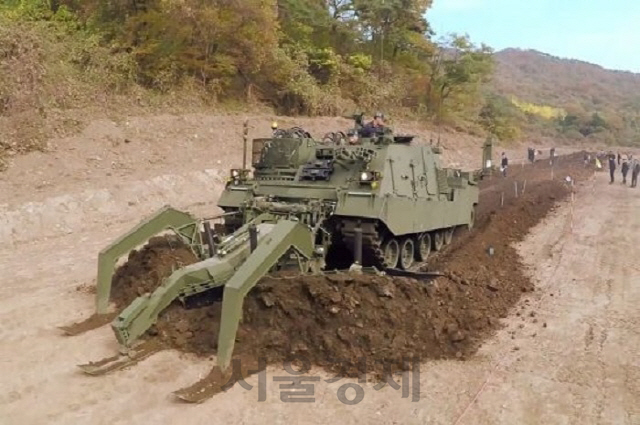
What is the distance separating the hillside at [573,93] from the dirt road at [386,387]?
34.8 metres

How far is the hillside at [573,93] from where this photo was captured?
226ft

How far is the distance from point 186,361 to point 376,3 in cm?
2977

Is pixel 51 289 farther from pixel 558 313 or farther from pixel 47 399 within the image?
pixel 558 313

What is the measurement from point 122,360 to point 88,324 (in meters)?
1.45

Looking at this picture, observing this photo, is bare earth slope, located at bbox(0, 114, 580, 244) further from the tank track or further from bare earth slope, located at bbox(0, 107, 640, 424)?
the tank track

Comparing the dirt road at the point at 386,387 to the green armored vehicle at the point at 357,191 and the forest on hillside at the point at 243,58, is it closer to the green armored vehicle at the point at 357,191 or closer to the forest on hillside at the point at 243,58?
the green armored vehicle at the point at 357,191

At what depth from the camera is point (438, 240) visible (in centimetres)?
1351

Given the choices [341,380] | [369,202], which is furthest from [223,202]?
[341,380]

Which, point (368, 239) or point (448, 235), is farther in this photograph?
point (448, 235)

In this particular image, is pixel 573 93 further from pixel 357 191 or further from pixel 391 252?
pixel 357 191

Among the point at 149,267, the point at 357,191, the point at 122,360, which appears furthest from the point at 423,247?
the point at 122,360

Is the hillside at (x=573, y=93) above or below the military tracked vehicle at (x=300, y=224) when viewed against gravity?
above

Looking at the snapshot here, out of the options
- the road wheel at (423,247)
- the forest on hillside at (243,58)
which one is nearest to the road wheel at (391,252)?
the road wheel at (423,247)

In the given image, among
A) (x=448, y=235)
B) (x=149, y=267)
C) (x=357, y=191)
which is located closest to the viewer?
(x=149, y=267)
